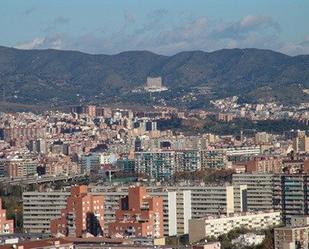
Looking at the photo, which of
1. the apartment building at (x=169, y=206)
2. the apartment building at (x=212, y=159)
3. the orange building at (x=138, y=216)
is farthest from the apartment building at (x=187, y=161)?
the orange building at (x=138, y=216)

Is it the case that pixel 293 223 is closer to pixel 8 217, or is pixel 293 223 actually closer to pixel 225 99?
pixel 8 217

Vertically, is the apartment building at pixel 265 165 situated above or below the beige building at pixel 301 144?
below

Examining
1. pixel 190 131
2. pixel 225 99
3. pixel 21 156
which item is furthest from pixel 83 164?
pixel 225 99

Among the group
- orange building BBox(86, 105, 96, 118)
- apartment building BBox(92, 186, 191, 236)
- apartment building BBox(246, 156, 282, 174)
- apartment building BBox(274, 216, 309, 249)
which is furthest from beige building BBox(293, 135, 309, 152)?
orange building BBox(86, 105, 96, 118)

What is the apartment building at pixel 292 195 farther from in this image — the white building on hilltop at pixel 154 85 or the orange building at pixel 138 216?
the white building on hilltop at pixel 154 85

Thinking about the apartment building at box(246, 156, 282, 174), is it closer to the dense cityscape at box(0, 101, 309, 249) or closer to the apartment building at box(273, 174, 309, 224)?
the dense cityscape at box(0, 101, 309, 249)

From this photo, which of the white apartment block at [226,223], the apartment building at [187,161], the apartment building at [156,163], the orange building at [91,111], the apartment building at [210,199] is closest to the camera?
the white apartment block at [226,223]

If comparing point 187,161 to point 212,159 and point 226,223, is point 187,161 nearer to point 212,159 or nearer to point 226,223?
point 212,159
